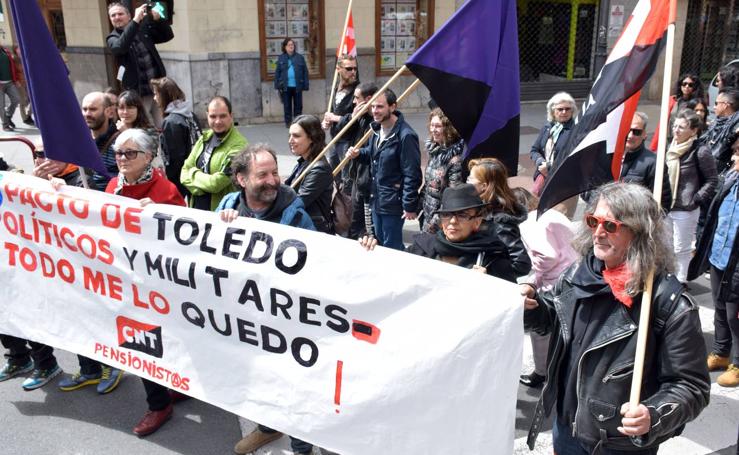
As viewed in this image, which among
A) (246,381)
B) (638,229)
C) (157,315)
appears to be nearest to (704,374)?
(638,229)

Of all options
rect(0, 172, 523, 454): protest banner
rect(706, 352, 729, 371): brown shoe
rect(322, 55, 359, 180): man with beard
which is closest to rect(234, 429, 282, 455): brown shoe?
rect(0, 172, 523, 454): protest banner

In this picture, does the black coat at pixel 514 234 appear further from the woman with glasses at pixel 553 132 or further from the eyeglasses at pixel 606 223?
the woman with glasses at pixel 553 132

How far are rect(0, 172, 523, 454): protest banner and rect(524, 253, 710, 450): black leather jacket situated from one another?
10.2 inches

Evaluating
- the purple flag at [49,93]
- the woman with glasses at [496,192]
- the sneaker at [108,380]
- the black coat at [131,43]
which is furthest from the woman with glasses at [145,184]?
the black coat at [131,43]

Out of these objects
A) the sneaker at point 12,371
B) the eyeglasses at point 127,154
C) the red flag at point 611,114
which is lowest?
the sneaker at point 12,371

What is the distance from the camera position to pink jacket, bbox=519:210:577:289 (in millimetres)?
4180

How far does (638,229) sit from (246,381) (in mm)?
2026

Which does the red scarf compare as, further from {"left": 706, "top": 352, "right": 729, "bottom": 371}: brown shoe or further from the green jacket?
the green jacket

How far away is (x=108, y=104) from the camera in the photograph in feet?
18.2

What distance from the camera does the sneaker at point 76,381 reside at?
4.59m

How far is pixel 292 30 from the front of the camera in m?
14.4

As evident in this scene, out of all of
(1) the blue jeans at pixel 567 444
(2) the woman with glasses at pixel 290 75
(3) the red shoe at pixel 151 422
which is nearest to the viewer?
(1) the blue jeans at pixel 567 444

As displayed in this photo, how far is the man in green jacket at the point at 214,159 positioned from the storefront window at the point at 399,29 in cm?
1038

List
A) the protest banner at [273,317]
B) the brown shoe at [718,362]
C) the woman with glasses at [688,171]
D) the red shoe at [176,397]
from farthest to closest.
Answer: the woman with glasses at [688,171] < the brown shoe at [718,362] < the red shoe at [176,397] < the protest banner at [273,317]
